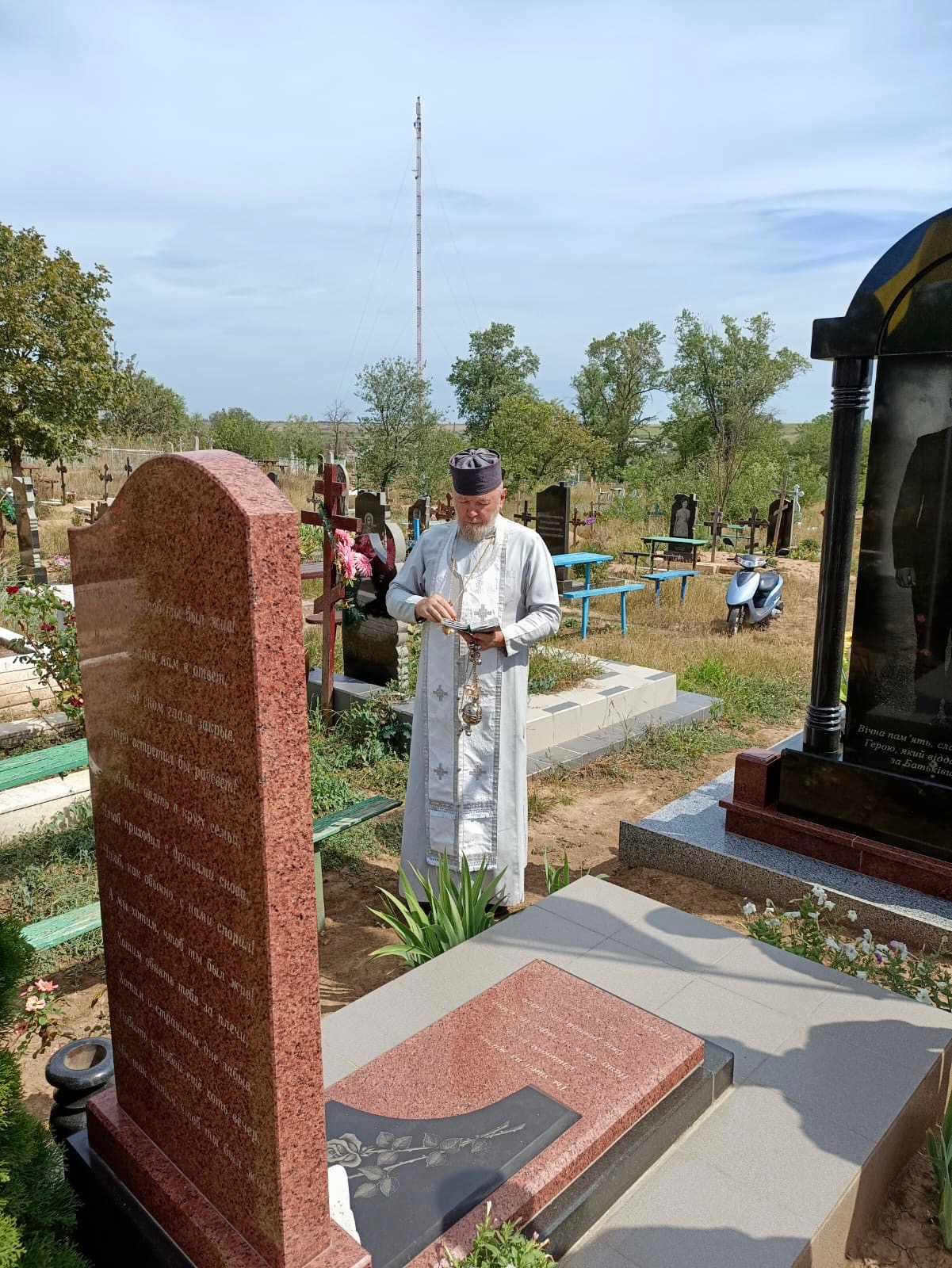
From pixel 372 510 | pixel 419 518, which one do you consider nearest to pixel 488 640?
pixel 372 510

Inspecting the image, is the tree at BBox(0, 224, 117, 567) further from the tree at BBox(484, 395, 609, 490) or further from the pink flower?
the tree at BBox(484, 395, 609, 490)

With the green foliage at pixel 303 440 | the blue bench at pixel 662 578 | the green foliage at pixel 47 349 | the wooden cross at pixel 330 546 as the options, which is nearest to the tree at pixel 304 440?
the green foliage at pixel 303 440

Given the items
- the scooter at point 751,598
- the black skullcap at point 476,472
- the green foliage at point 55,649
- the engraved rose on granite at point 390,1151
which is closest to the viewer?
the engraved rose on granite at point 390,1151

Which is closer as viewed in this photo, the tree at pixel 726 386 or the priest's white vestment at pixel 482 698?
the priest's white vestment at pixel 482 698

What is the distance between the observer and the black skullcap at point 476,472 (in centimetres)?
369

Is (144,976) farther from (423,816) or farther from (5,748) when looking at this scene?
(5,748)

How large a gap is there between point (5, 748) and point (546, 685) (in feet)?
12.4

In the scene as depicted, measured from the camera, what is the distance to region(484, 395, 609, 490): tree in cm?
2623

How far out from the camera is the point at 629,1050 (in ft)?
8.52

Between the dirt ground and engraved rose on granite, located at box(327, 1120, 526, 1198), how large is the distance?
1013 mm

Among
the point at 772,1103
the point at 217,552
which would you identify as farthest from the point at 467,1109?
the point at 217,552

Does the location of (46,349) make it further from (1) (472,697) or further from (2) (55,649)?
(1) (472,697)

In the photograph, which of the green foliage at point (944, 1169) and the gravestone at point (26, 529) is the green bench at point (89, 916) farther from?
the gravestone at point (26, 529)

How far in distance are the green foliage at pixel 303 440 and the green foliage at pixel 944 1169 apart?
32.6 m
